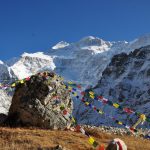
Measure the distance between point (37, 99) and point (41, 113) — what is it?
1.13 metres

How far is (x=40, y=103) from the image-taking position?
30047 millimetres

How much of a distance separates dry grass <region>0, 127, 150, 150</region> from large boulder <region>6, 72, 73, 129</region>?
4.91 feet

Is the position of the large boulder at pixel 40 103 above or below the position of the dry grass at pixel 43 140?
above

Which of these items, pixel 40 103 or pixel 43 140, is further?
pixel 40 103

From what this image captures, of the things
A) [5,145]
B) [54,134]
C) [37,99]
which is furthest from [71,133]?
[5,145]

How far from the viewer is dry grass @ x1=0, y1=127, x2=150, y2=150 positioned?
23830 millimetres

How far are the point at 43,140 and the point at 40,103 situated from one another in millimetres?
5051

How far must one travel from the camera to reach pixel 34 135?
26.3m

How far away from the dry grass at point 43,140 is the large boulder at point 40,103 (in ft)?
4.91

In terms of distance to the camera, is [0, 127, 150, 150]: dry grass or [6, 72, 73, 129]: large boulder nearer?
[0, 127, 150, 150]: dry grass

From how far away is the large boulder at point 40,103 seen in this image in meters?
29.5

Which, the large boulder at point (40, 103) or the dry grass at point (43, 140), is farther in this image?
the large boulder at point (40, 103)

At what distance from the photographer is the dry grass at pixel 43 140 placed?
23.8 m

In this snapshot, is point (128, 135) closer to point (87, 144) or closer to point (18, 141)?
point (87, 144)
